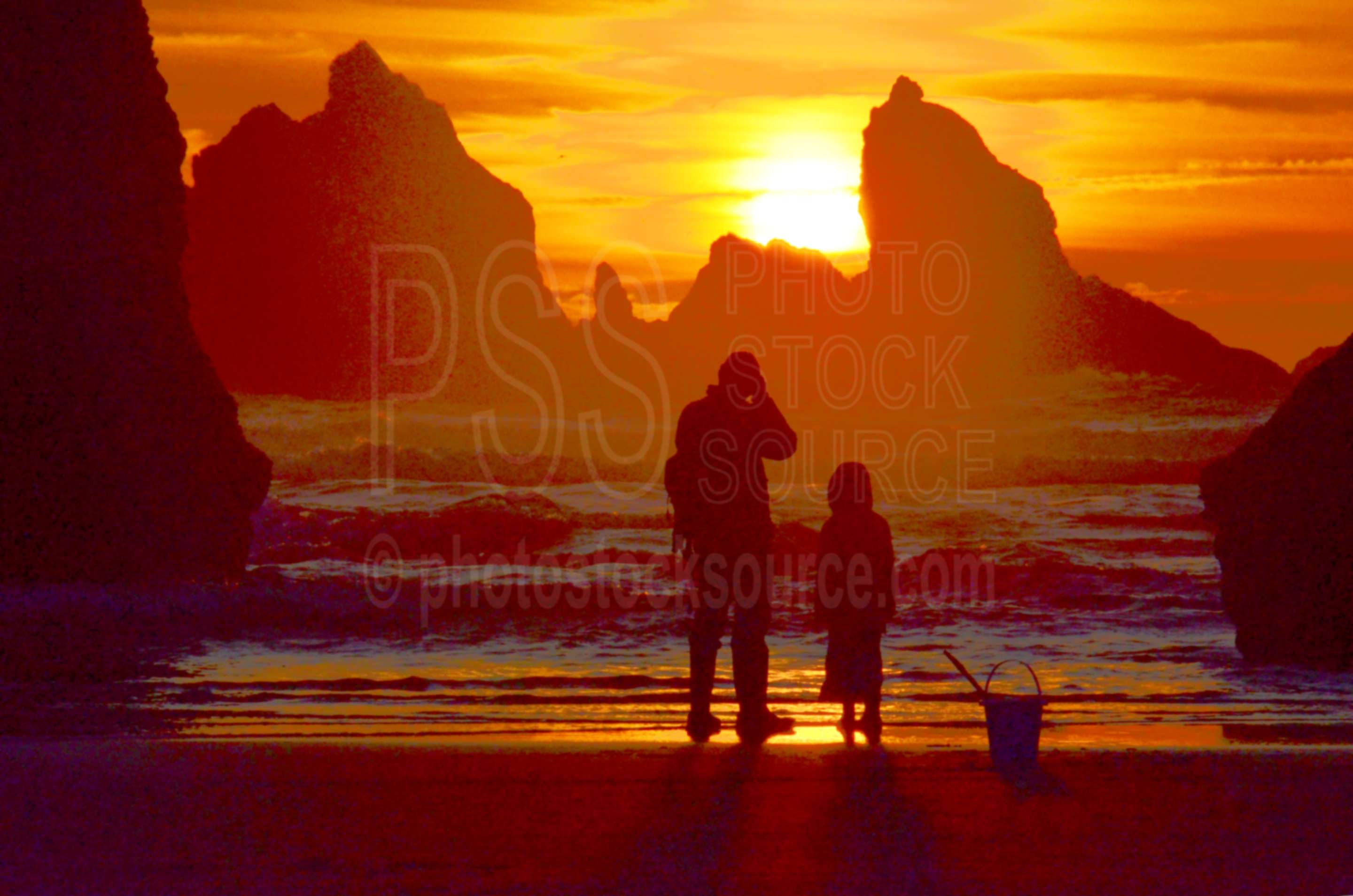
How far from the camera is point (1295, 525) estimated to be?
1248cm

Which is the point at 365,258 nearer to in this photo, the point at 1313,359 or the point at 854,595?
the point at 1313,359

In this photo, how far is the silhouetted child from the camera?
8219 millimetres

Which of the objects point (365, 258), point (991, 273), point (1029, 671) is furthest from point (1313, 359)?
point (365, 258)

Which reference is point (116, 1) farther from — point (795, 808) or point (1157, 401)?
point (1157, 401)

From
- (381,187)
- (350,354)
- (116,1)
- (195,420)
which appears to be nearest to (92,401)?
(195,420)

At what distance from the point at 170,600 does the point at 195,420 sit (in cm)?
357

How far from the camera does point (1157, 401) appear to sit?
72.9 metres

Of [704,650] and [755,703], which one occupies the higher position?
[704,650]

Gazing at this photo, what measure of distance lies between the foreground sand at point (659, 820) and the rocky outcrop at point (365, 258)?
10481 cm

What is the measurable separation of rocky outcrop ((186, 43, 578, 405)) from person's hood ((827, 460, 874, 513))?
103247 mm

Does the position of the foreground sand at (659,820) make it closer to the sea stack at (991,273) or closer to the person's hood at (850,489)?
the person's hood at (850,489)

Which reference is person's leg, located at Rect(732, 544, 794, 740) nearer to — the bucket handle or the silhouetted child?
the silhouetted child

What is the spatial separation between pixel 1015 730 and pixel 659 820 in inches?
73.1

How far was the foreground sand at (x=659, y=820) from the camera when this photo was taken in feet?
15.5
